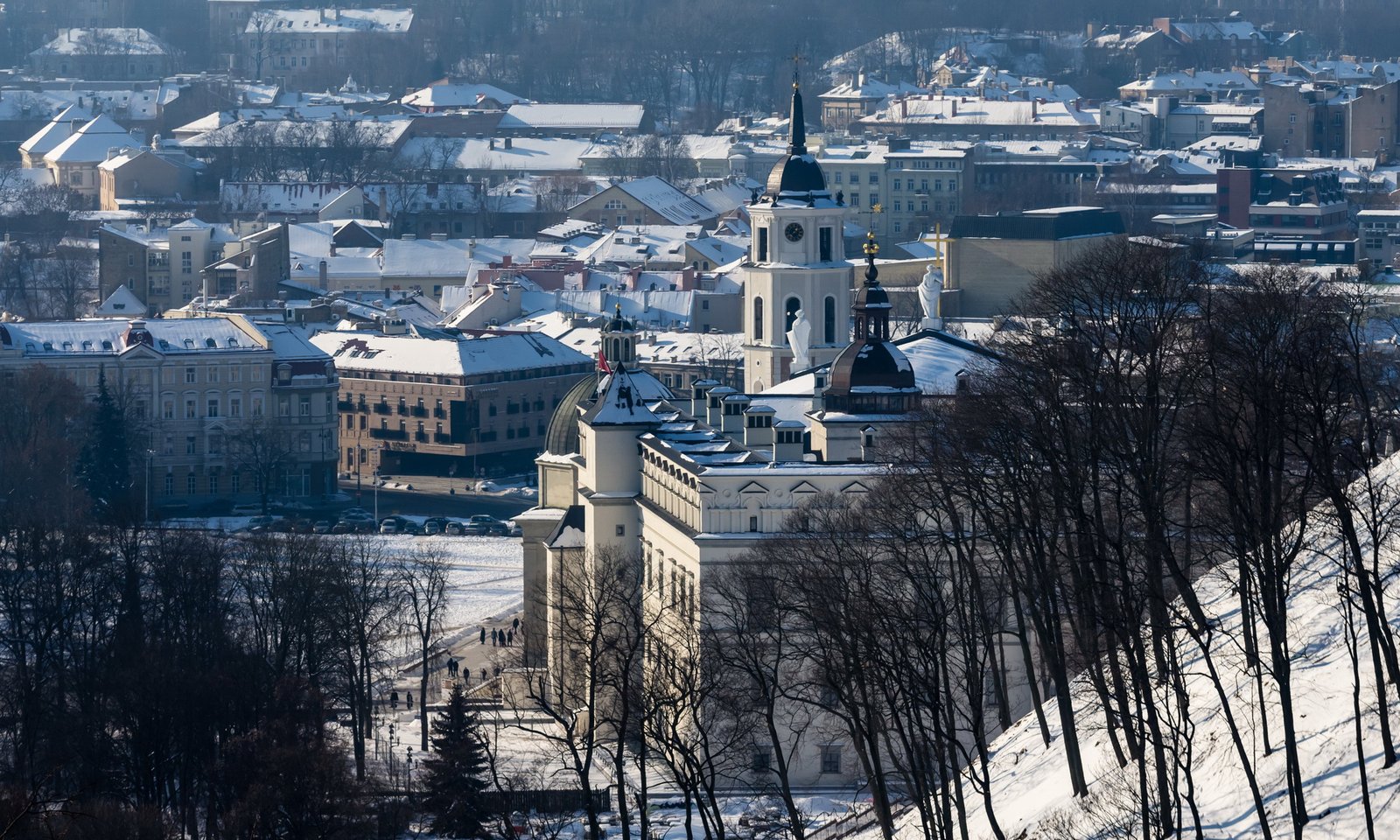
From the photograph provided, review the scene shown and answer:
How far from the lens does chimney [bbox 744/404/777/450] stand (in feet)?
192

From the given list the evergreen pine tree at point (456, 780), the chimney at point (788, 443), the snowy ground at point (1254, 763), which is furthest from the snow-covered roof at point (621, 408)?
the snowy ground at point (1254, 763)

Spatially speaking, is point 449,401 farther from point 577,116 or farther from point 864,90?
point 864,90

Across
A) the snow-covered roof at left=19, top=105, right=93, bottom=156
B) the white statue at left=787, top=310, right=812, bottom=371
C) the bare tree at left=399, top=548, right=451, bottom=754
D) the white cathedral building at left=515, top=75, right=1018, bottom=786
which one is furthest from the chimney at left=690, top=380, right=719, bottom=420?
the snow-covered roof at left=19, top=105, right=93, bottom=156

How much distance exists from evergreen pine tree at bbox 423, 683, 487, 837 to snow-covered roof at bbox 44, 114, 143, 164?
119 meters

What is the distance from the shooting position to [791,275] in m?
75.0

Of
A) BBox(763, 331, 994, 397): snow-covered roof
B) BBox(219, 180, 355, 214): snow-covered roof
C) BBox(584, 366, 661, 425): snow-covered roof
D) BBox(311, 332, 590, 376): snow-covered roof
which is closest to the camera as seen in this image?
BBox(584, 366, 661, 425): snow-covered roof

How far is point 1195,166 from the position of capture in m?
155

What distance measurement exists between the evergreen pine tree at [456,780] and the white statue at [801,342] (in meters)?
22.4

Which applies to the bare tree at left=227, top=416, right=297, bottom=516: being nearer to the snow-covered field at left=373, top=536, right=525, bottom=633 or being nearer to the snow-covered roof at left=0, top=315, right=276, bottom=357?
the snow-covered roof at left=0, top=315, right=276, bottom=357

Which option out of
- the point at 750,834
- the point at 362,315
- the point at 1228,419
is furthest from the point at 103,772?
the point at 362,315

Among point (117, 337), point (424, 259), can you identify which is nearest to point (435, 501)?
point (117, 337)

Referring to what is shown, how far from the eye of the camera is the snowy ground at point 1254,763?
34.1m

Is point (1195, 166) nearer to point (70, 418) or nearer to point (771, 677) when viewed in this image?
point (70, 418)

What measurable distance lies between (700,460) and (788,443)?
1443 millimetres
